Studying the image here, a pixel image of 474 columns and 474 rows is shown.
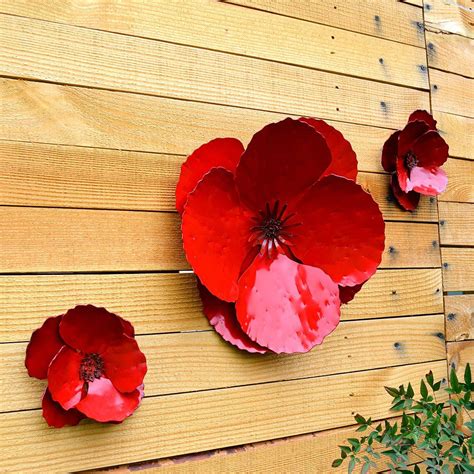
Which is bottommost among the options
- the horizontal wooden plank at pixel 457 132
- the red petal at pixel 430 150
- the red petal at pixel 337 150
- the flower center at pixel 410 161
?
the red petal at pixel 337 150

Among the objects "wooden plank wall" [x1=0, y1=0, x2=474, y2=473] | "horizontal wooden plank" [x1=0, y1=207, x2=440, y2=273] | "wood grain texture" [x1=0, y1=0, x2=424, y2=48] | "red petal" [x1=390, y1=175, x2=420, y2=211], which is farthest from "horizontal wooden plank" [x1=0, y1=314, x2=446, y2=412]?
"wood grain texture" [x1=0, y1=0, x2=424, y2=48]

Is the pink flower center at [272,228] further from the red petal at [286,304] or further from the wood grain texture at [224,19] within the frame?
the wood grain texture at [224,19]

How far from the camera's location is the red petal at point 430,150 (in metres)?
1.10

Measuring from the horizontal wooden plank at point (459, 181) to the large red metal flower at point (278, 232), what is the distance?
0.33m

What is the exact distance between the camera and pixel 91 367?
2.55 ft

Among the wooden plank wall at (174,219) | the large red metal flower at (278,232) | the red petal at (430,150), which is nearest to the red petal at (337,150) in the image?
the large red metal flower at (278,232)

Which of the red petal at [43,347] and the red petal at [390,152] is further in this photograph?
the red petal at [390,152]

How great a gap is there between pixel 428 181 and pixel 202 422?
2.03 ft

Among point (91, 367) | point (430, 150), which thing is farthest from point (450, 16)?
point (91, 367)

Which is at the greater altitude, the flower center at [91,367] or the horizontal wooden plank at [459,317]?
the horizontal wooden plank at [459,317]

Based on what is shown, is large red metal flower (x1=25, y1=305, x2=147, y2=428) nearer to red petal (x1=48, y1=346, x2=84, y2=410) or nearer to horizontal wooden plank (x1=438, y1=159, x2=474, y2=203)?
red petal (x1=48, y1=346, x2=84, y2=410)

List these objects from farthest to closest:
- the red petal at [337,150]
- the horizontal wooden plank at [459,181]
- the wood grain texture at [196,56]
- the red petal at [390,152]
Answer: the horizontal wooden plank at [459,181]
the red petal at [390,152]
the red petal at [337,150]
the wood grain texture at [196,56]

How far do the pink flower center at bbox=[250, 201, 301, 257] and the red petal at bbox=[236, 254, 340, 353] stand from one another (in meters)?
0.02

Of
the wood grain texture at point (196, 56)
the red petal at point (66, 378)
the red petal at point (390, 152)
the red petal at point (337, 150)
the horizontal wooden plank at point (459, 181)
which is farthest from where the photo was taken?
the horizontal wooden plank at point (459, 181)
